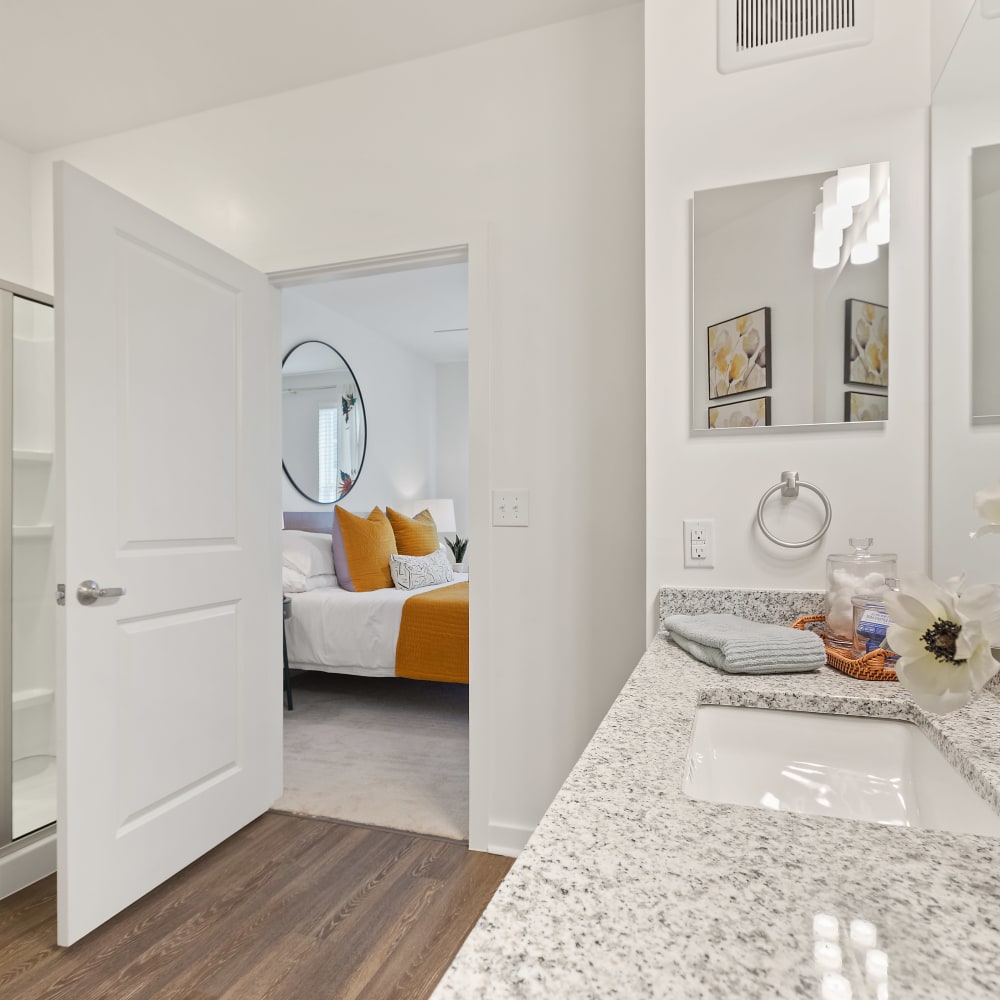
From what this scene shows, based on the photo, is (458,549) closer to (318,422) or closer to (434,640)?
(318,422)

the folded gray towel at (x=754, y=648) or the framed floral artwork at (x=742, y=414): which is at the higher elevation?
the framed floral artwork at (x=742, y=414)

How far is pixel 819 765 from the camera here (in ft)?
3.39

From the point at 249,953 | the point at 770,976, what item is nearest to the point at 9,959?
the point at 249,953

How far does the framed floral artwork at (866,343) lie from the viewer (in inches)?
59.2

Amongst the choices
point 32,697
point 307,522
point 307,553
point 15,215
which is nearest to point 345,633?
point 307,553

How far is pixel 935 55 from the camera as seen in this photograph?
1.45 m

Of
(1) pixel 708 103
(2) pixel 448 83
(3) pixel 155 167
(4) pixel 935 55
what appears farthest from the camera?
(3) pixel 155 167

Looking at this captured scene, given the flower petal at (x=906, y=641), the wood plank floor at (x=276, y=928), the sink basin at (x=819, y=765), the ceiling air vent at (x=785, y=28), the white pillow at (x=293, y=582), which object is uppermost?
the ceiling air vent at (x=785, y=28)

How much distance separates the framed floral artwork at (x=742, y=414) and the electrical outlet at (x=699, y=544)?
0.75 feet

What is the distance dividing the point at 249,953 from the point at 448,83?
8.36 ft

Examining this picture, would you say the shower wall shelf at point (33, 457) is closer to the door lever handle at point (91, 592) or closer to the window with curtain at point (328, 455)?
the door lever handle at point (91, 592)

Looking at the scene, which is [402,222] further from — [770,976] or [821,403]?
[770,976]

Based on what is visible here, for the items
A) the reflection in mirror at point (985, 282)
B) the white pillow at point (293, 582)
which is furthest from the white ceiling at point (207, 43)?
the white pillow at point (293, 582)

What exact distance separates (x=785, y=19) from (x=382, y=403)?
4430 mm
